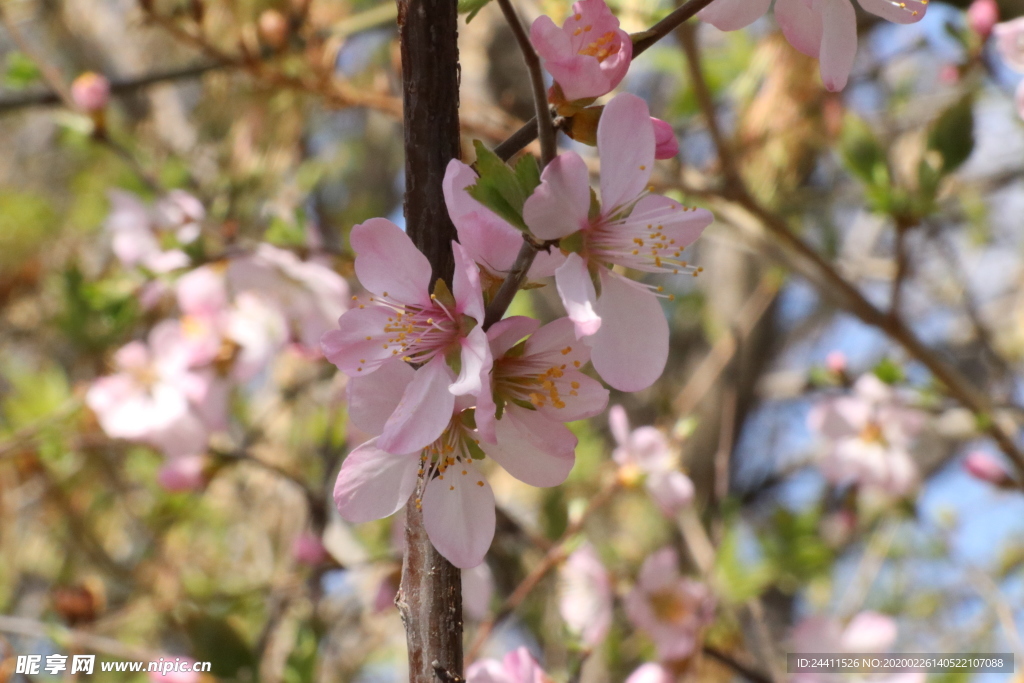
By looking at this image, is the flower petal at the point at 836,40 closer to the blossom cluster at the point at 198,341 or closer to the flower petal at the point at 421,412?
the flower petal at the point at 421,412

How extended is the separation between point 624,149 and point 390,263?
0.40 ft

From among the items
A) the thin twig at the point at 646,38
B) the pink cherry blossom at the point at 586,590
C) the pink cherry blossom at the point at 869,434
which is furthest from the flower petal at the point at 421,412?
the pink cherry blossom at the point at 869,434

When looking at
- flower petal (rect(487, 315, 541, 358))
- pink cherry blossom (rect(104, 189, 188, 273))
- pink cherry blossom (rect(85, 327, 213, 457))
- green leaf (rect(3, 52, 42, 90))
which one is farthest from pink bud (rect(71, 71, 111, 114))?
flower petal (rect(487, 315, 541, 358))

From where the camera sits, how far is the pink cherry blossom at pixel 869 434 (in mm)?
1270

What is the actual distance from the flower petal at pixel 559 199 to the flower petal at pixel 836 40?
0.15 metres

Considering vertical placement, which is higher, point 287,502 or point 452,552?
point 287,502

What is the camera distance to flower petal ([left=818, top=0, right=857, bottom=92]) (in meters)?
0.39

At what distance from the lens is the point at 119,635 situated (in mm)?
1436

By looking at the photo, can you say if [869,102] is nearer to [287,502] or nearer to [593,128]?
[287,502]

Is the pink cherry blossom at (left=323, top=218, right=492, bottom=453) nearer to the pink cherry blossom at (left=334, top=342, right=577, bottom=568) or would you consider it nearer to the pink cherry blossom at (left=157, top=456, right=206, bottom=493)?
the pink cherry blossom at (left=334, top=342, right=577, bottom=568)

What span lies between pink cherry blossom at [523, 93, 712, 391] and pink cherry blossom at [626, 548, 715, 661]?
717mm

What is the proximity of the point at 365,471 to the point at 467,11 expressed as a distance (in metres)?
0.23

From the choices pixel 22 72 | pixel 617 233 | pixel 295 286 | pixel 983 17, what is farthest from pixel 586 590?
pixel 22 72

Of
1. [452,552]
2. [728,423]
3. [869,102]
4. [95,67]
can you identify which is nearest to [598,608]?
[728,423]
